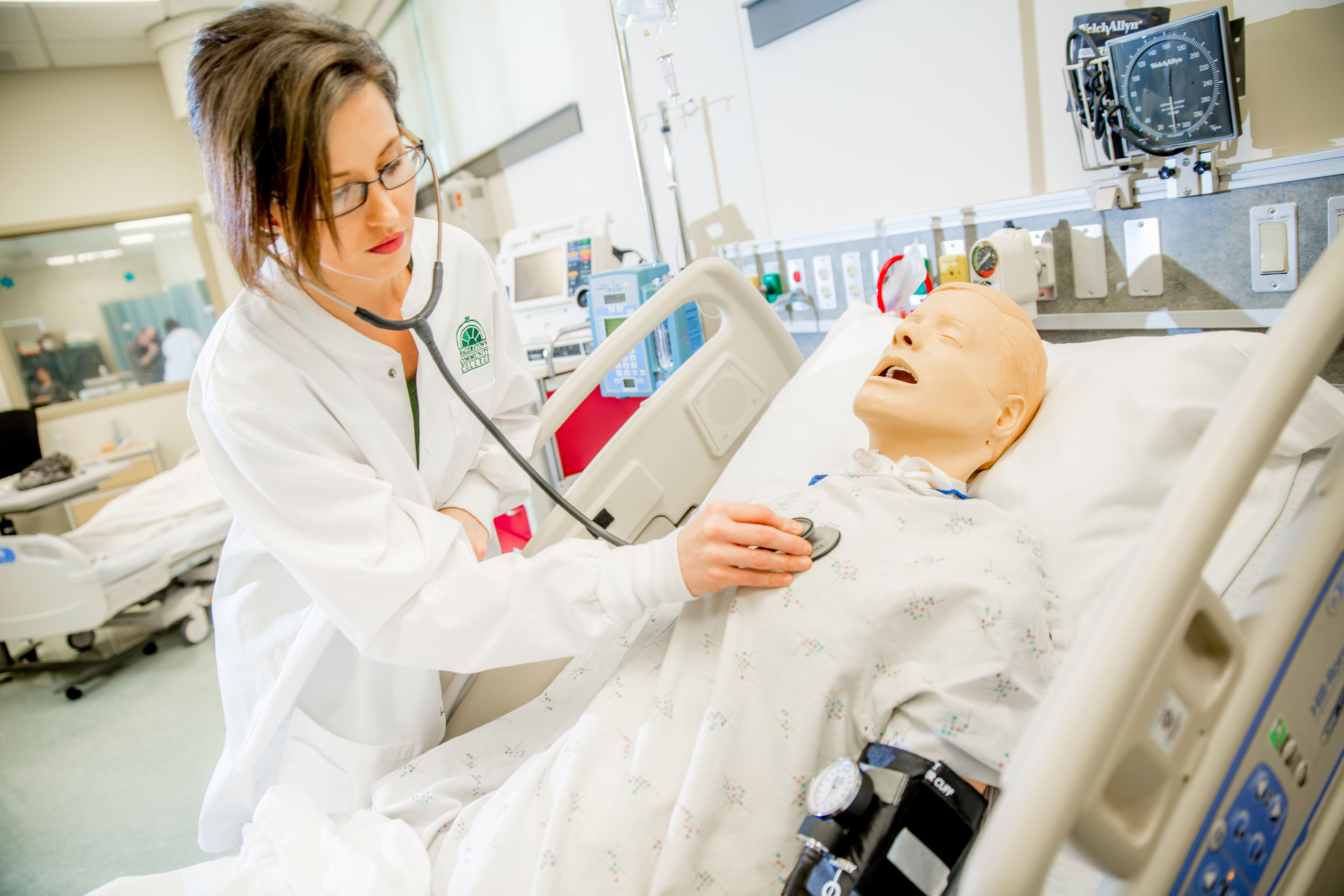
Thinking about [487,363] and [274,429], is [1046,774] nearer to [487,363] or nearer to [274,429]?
[274,429]

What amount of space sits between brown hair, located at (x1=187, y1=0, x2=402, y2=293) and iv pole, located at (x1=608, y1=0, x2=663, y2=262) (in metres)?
1.58

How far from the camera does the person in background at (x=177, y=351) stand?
22.1 feet

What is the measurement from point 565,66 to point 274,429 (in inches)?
115

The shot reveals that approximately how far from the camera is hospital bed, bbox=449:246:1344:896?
0.46 meters

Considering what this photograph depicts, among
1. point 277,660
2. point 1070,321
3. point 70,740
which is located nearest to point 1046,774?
point 277,660

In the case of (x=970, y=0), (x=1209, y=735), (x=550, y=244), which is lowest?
(x=1209, y=735)

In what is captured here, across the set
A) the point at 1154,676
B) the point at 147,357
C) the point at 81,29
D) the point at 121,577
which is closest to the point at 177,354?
the point at 147,357

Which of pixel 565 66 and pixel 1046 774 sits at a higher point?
pixel 565 66

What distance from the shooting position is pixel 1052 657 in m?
0.97

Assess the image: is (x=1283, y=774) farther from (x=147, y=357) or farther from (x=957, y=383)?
(x=147, y=357)

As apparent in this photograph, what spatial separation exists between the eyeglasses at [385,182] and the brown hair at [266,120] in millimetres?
33

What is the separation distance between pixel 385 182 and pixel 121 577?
3.27 meters

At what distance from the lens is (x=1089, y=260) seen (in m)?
1.60

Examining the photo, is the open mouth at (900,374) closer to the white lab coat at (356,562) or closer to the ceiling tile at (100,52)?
the white lab coat at (356,562)
